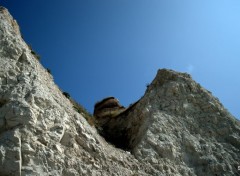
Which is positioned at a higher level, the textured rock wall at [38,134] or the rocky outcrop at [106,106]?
the rocky outcrop at [106,106]

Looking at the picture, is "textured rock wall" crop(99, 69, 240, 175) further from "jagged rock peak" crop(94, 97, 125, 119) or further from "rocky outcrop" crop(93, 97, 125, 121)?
"jagged rock peak" crop(94, 97, 125, 119)

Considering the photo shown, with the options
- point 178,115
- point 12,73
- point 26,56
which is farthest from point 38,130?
point 178,115

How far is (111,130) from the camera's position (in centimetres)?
2636

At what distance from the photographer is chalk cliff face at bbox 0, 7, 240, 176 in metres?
14.9

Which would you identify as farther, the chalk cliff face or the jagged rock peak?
the jagged rock peak

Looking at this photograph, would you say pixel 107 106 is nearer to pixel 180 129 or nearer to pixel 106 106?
pixel 106 106

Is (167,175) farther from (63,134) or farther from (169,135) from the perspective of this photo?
(63,134)

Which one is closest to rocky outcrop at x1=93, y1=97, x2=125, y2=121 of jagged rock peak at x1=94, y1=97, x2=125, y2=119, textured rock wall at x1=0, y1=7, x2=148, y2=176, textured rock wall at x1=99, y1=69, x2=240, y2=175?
jagged rock peak at x1=94, y1=97, x2=125, y2=119

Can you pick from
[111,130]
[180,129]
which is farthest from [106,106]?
[180,129]

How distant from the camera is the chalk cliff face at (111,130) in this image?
48.8 ft

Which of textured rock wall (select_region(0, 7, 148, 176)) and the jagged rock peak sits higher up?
the jagged rock peak

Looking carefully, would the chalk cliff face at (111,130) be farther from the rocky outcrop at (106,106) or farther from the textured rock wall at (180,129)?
the rocky outcrop at (106,106)

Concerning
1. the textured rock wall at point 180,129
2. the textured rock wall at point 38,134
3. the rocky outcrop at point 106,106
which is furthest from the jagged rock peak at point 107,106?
the textured rock wall at point 38,134

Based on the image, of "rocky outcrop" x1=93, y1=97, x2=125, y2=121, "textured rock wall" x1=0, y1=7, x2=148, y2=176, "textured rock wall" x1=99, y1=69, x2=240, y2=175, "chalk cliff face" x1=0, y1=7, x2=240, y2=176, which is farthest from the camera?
"rocky outcrop" x1=93, y1=97, x2=125, y2=121
